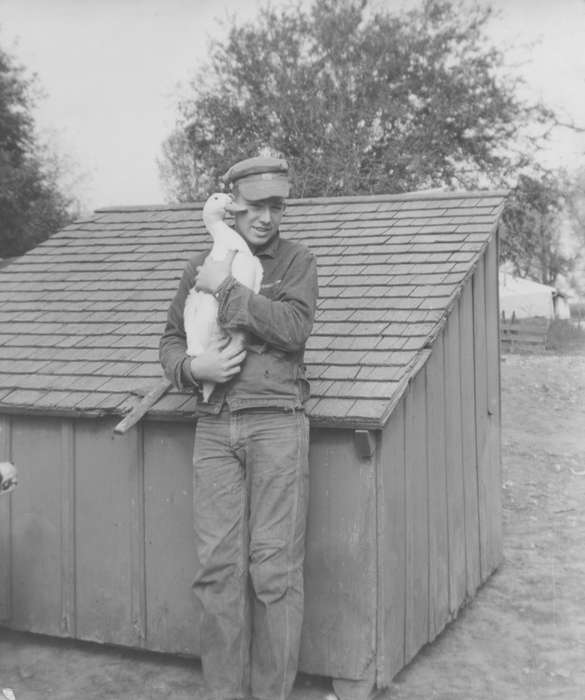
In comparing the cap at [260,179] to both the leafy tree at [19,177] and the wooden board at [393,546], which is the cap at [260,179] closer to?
the wooden board at [393,546]

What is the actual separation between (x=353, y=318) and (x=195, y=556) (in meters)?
1.65

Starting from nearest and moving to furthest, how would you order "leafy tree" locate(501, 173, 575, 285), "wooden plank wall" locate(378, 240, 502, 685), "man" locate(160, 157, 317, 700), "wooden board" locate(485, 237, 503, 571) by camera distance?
"man" locate(160, 157, 317, 700) < "wooden plank wall" locate(378, 240, 502, 685) < "wooden board" locate(485, 237, 503, 571) < "leafy tree" locate(501, 173, 575, 285)

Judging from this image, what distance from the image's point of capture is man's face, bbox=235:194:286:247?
4195 millimetres

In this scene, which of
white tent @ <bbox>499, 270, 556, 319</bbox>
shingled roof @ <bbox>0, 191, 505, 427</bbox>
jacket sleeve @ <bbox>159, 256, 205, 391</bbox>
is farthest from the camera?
white tent @ <bbox>499, 270, 556, 319</bbox>

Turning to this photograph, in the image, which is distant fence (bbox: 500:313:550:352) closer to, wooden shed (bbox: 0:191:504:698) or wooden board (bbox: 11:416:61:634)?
wooden shed (bbox: 0:191:504:698)

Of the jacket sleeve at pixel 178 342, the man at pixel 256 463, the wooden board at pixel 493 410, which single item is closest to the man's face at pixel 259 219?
the man at pixel 256 463

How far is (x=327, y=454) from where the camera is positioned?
4.58m

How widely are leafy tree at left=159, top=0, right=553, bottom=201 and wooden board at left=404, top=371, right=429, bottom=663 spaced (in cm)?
2062

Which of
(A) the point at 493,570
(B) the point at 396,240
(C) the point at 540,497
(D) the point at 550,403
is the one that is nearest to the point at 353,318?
(B) the point at 396,240

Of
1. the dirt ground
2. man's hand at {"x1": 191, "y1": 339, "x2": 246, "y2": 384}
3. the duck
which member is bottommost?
the dirt ground

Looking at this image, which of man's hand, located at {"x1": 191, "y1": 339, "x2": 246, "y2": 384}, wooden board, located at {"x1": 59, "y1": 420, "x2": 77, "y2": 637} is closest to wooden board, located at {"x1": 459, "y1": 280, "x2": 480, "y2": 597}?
man's hand, located at {"x1": 191, "y1": 339, "x2": 246, "y2": 384}

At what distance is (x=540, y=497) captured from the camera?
9.72 m

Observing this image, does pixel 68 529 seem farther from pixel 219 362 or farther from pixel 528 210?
pixel 528 210

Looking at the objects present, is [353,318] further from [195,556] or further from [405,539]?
[195,556]
